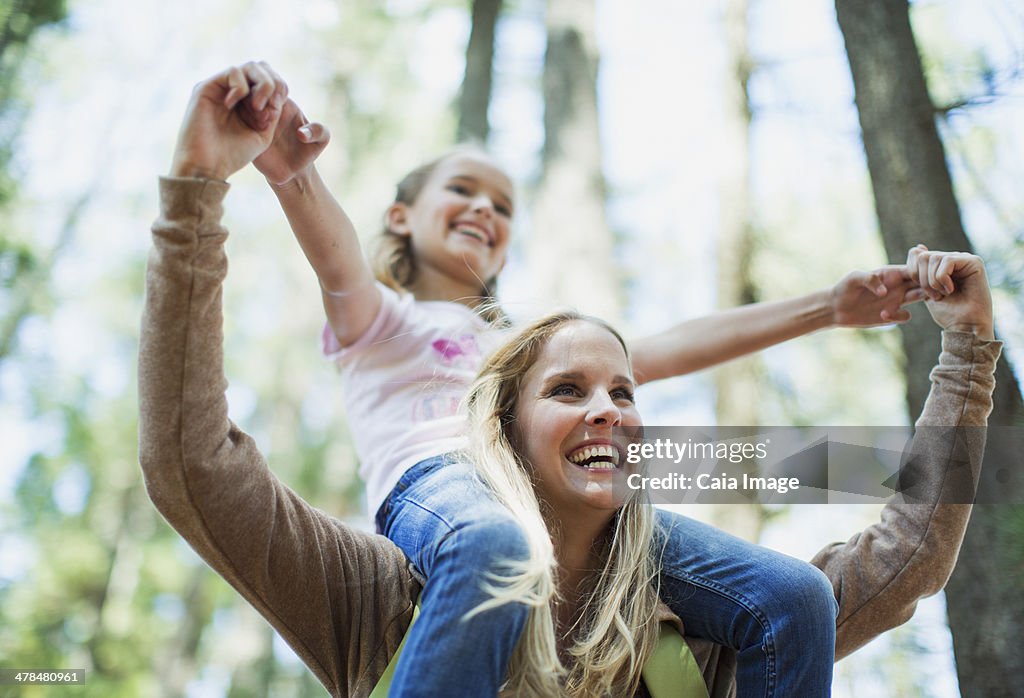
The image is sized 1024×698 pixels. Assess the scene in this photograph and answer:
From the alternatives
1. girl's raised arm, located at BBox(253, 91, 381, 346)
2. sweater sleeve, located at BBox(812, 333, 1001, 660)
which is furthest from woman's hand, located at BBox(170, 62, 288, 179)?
sweater sleeve, located at BBox(812, 333, 1001, 660)

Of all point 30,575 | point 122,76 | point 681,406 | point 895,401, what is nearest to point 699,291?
point 681,406

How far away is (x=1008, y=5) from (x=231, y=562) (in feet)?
7.08

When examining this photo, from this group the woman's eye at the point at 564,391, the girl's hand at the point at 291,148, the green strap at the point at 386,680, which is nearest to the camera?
the green strap at the point at 386,680

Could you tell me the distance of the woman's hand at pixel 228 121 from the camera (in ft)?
4.44

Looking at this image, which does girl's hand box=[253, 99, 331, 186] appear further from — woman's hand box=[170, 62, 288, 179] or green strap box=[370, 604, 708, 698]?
green strap box=[370, 604, 708, 698]

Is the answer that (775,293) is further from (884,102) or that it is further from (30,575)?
(30,575)

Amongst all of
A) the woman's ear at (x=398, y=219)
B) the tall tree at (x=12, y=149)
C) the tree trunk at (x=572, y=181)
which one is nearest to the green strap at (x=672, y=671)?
the woman's ear at (x=398, y=219)

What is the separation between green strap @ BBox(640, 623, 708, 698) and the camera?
161cm

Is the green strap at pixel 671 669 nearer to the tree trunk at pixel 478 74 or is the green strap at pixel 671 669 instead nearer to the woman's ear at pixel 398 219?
the woman's ear at pixel 398 219

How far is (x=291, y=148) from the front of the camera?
5.54 ft

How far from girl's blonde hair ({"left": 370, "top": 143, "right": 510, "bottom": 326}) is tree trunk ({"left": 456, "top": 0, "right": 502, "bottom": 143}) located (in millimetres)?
1740

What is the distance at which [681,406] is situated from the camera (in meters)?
6.12

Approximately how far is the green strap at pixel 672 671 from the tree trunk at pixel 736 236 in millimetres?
Result: 2536

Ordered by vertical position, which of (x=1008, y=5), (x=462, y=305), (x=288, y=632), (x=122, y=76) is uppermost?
(x=122, y=76)
